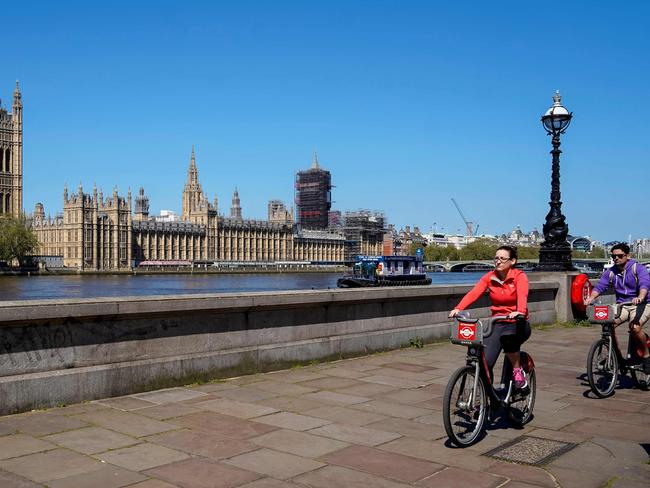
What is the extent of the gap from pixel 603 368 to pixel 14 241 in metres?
107

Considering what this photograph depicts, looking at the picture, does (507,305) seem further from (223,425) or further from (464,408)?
(223,425)

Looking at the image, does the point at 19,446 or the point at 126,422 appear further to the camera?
the point at 126,422

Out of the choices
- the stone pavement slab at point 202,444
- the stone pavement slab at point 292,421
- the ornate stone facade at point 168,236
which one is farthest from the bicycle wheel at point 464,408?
the ornate stone facade at point 168,236

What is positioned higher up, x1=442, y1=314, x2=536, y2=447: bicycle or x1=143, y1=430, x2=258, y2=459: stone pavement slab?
x1=442, y1=314, x2=536, y2=447: bicycle

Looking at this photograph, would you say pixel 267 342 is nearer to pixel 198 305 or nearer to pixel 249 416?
pixel 198 305

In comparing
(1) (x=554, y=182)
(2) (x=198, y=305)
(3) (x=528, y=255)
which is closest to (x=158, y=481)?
(2) (x=198, y=305)

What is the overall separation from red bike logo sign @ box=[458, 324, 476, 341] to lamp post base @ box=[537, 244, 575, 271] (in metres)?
11.5

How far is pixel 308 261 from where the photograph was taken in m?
183

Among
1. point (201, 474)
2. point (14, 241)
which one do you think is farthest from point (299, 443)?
point (14, 241)

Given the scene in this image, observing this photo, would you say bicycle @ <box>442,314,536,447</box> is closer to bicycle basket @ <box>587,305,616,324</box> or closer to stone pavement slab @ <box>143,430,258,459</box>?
stone pavement slab @ <box>143,430,258,459</box>

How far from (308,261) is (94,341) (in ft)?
577

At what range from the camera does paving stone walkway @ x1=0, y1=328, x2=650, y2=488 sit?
509 cm

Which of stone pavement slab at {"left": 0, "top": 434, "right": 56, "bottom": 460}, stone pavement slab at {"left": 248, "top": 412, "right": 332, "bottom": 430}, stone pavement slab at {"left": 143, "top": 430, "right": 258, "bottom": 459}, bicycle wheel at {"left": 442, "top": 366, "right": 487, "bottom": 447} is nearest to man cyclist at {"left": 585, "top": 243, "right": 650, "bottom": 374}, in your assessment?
bicycle wheel at {"left": 442, "top": 366, "right": 487, "bottom": 447}

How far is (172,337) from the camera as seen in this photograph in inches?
322
